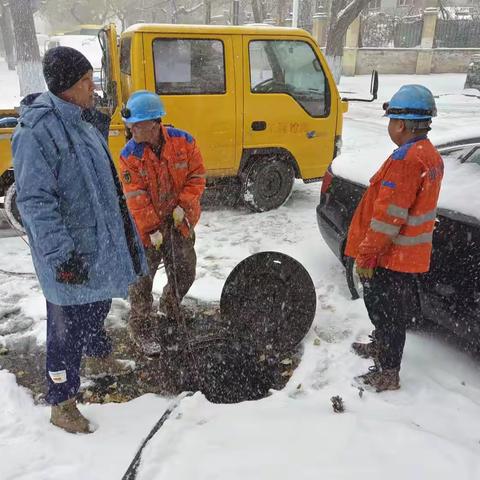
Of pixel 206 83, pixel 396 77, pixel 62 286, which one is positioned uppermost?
pixel 206 83

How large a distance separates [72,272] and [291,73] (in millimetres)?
4440

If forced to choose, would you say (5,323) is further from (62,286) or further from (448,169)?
(448,169)

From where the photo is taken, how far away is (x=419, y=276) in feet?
10.1

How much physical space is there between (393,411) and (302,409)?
50 cm

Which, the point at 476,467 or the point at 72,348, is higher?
the point at 72,348

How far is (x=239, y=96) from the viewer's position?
18.1 feet

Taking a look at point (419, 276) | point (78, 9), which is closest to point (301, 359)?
point (419, 276)

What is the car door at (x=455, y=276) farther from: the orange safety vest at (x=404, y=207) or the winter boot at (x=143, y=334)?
the winter boot at (x=143, y=334)

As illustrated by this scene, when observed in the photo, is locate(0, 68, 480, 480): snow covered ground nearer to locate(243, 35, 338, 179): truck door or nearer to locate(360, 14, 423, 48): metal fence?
locate(243, 35, 338, 179): truck door

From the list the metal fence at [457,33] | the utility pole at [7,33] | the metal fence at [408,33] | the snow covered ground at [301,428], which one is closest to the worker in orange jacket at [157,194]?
the snow covered ground at [301,428]

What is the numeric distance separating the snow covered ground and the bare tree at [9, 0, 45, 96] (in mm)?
13009

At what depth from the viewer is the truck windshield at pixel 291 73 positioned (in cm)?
559

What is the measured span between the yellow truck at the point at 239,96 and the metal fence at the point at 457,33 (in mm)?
22089

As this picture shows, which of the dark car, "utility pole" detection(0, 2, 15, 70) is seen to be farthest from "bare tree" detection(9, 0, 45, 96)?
"utility pole" detection(0, 2, 15, 70)
